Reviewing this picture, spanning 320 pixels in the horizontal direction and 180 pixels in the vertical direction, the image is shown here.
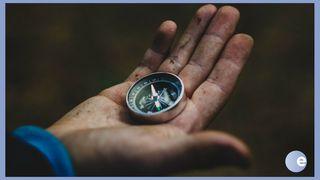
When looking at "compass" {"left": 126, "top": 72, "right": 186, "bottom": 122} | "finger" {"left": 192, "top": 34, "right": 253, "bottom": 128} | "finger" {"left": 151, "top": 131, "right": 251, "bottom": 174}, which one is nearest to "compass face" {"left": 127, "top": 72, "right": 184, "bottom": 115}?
"compass" {"left": 126, "top": 72, "right": 186, "bottom": 122}

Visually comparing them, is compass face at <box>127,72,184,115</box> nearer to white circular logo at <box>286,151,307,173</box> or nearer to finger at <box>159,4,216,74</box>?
finger at <box>159,4,216,74</box>

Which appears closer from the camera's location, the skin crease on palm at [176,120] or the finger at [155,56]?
the skin crease on palm at [176,120]

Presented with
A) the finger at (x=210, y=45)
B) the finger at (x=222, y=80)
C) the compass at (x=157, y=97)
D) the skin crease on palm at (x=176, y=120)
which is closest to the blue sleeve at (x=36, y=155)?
the skin crease on palm at (x=176, y=120)

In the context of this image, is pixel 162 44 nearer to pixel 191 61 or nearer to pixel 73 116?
pixel 191 61

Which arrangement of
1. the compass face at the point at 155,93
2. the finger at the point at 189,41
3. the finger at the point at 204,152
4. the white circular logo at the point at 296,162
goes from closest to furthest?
the finger at the point at 204,152, the white circular logo at the point at 296,162, the compass face at the point at 155,93, the finger at the point at 189,41

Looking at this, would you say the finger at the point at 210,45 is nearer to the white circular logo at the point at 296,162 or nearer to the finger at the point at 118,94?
the finger at the point at 118,94

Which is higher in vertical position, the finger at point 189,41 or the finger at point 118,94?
the finger at point 189,41
